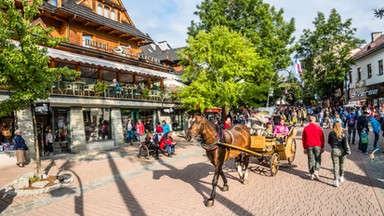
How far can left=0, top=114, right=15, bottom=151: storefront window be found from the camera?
45.9ft

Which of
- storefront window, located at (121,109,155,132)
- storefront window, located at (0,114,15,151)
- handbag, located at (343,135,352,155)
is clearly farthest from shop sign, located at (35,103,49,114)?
handbag, located at (343,135,352,155)

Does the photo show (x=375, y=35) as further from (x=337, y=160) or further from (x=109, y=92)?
(x=337, y=160)

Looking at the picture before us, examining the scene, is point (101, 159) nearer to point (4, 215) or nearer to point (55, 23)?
point (4, 215)

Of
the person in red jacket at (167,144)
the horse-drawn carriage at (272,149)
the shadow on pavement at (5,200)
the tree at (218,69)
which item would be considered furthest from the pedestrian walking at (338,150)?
the tree at (218,69)

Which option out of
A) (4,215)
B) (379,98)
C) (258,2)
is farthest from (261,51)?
(4,215)

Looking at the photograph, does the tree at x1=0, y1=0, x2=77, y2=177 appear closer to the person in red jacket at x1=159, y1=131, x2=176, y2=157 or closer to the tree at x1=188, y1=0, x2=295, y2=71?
the person in red jacket at x1=159, y1=131, x2=176, y2=157

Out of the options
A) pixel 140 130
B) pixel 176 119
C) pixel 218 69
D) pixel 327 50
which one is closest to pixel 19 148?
pixel 140 130

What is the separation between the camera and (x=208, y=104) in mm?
19906

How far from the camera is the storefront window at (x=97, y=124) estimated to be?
18484 mm

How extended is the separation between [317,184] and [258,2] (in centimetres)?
2499

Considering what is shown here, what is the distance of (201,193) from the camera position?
7.79 metres

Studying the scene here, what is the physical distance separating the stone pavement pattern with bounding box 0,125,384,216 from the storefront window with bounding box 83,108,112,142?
23.1 ft

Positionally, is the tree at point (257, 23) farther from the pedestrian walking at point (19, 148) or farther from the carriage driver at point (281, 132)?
the pedestrian walking at point (19, 148)

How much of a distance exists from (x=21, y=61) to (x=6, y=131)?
7.78 meters
